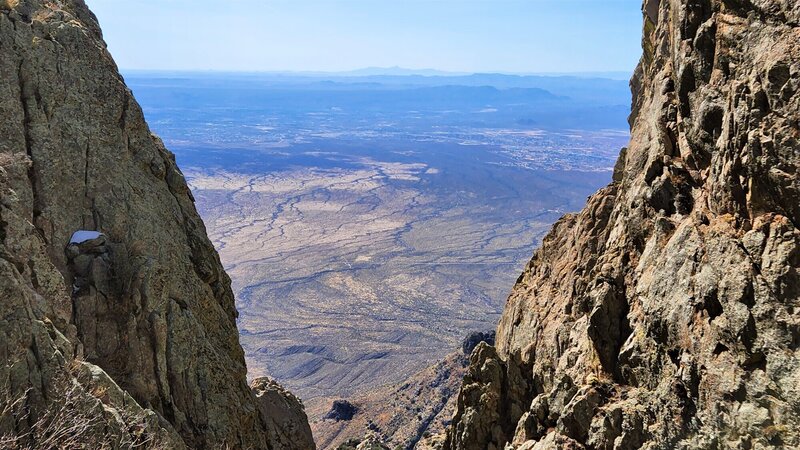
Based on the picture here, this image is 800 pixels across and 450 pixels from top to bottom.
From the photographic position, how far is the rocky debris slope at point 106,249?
1458cm

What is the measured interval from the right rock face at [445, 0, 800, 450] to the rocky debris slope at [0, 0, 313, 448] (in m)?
8.91

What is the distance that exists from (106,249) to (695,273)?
14.4 meters

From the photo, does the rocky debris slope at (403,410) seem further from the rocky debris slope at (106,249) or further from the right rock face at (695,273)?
the right rock face at (695,273)

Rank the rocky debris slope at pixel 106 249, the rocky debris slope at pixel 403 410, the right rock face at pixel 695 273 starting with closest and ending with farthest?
the right rock face at pixel 695 273, the rocky debris slope at pixel 106 249, the rocky debris slope at pixel 403 410

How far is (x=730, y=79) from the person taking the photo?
13133mm

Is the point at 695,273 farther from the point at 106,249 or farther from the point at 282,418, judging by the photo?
the point at 282,418

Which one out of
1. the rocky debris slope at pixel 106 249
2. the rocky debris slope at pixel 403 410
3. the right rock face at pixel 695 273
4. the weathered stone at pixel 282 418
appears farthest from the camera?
the rocky debris slope at pixel 403 410

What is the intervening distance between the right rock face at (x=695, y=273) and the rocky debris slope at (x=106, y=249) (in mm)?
8908

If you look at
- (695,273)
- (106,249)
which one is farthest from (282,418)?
(695,273)

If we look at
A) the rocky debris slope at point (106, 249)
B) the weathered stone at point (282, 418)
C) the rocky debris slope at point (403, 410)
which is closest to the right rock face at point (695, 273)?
the rocky debris slope at point (106, 249)

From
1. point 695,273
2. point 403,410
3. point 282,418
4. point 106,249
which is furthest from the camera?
point 403,410

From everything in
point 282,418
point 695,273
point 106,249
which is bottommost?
point 282,418

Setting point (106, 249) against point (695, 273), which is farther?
point (106, 249)

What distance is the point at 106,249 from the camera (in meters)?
17.5
